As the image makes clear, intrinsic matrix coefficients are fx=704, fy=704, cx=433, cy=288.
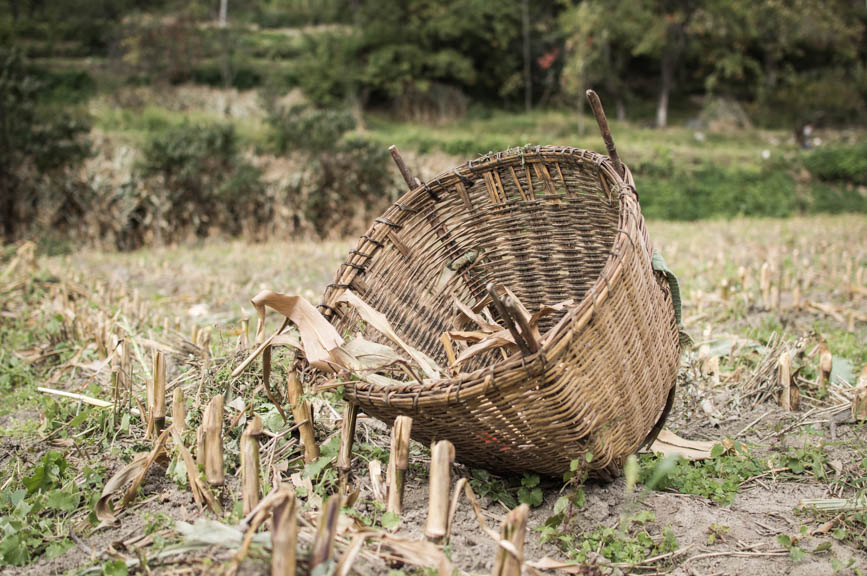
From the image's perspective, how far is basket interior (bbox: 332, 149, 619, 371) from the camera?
2.92 meters

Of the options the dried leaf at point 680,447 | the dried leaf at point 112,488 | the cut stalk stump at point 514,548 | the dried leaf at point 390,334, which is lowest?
the dried leaf at point 680,447

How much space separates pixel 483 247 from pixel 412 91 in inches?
1055

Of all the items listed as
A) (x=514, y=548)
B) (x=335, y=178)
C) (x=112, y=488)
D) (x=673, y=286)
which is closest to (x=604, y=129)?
(x=673, y=286)

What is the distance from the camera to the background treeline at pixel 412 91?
12.7 metres

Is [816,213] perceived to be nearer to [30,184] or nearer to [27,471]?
[30,184]

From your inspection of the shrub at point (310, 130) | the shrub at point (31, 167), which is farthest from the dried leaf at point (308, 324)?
the shrub at point (310, 130)

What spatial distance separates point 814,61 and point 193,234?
31355 millimetres

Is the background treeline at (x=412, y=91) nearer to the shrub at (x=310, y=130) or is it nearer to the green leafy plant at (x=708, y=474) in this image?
the shrub at (x=310, y=130)

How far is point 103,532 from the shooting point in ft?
6.88

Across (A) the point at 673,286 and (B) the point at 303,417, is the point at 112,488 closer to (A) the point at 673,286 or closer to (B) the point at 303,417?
(B) the point at 303,417

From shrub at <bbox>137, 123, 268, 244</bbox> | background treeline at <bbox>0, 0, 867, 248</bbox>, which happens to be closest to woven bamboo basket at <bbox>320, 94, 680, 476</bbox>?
background treeline at <bbox>0, 0, 867, 248</bbox>

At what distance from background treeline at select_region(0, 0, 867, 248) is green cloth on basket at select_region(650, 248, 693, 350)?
10.2 metres

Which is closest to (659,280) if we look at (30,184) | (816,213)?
(30,184)

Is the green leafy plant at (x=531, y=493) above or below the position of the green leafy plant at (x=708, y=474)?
above
